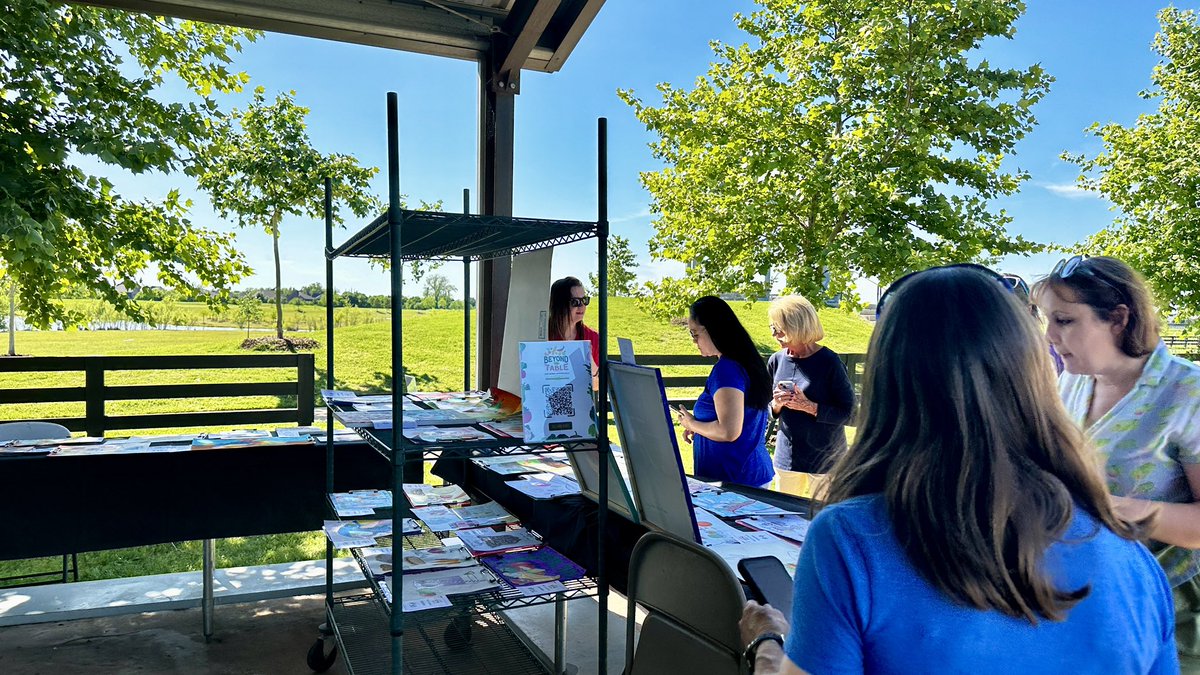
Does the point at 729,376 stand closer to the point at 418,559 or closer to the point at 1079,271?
the point at 418,559

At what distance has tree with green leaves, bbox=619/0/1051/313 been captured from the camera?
293 inches

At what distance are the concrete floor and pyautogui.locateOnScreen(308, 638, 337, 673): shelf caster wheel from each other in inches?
1.5

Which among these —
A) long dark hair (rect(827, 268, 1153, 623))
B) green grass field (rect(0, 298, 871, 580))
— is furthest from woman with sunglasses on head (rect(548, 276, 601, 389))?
green grass field (rect(0, 298, 871, 580))

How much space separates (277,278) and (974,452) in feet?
26.5

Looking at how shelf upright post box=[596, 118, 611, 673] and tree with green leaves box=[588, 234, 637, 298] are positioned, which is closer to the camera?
shelf upright post box=[596, 118, 611, 673]

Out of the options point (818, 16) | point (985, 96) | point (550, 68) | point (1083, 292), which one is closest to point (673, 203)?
point (818, 16)

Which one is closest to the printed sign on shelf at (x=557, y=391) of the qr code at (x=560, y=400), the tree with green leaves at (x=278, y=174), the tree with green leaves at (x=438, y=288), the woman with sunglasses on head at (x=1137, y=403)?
the qr code at (x=560, y=400)

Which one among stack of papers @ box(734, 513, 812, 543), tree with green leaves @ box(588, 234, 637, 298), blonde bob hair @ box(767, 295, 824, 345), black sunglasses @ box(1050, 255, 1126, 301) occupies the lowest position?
stack of papers @ box(734, 513, 812, 543)

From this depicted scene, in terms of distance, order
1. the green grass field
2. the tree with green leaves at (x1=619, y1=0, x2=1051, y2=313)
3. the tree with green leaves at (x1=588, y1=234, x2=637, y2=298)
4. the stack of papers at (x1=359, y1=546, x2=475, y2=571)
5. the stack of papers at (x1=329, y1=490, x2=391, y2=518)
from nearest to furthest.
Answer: the stack of papers at (x1=359, y1=546, x2=475, y2=571) → the stack of papers at (x1=329, y1=490, x2=391, y2=518) → the tree with green leaves at (x1=619, y1=0, x2=1051, y2=313) → the green grass field → the tree with green leaves at (x1=588, y1=234, x2=637, y2=298)

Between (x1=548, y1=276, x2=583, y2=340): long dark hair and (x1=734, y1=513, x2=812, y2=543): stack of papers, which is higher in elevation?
(x1=548, y1=276, x2=583, y2=340): long dark hair

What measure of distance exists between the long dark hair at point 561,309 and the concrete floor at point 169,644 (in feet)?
4.70

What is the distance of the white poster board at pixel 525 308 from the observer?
6.63 ft

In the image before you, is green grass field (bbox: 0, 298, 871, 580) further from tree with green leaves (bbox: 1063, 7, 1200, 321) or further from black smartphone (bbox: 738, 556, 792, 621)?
black smartphone (bbox: 738, 556, 792, 621)

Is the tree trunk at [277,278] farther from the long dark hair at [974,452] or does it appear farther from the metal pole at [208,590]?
the long dark hair at [974,452]
